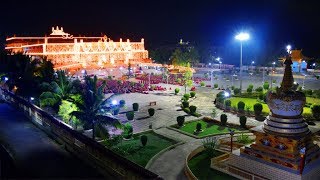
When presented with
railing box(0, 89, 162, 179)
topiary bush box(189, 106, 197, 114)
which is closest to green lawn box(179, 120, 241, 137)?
topiary bush box(189, 106, 197, 114)

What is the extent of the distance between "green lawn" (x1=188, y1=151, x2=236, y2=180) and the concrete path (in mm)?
5042

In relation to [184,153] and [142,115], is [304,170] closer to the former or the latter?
[184,153]

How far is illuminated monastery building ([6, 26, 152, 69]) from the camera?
240 feet

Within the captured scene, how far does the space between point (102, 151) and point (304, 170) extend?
953 centimetres

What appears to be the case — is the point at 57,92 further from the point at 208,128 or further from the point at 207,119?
the point at 207,119

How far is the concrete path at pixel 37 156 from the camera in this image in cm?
1725

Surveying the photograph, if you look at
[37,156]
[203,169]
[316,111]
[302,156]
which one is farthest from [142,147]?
[316,111]

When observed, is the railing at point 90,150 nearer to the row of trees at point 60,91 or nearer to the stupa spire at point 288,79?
the row of trees at point 60,91

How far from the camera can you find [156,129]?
26.9 m

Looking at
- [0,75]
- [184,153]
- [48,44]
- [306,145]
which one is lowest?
[184,153]

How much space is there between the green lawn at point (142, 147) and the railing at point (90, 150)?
8.92 ft

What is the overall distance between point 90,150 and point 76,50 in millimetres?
62074

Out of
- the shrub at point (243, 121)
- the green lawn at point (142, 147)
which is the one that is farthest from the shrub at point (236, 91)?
the green lawn at point (142, 147)

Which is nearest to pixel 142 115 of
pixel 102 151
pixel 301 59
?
pixel 102 151
